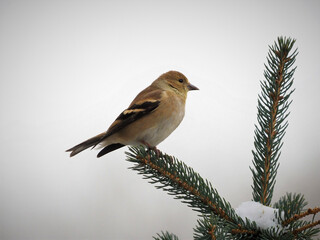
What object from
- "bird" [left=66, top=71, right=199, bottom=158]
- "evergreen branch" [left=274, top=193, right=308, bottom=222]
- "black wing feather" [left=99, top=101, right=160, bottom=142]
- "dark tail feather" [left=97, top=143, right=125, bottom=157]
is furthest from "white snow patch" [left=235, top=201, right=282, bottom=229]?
"dark tail feather" [left=97, top=143, right=125, bottom=157]

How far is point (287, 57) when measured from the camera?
1.54 m

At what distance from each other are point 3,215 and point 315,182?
262 inches

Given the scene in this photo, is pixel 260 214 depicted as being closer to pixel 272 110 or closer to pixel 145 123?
pixel 272 110

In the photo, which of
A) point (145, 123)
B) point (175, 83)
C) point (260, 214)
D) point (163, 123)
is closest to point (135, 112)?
point (145, 123)

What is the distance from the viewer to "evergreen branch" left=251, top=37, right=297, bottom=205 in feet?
4.90

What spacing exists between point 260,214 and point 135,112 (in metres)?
1.93

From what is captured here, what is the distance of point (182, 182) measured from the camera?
58.8 inches

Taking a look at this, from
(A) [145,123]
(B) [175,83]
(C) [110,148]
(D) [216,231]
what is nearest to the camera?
(D) [216,231]

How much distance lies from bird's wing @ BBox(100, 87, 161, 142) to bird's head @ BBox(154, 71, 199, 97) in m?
0.44

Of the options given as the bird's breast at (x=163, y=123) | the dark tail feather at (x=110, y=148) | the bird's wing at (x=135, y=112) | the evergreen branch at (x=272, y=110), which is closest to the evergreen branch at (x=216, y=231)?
the evergreen branch at (x=272, y=110)

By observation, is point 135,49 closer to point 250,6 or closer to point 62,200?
point 250,6

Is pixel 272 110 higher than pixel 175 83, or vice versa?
pixel 175 83

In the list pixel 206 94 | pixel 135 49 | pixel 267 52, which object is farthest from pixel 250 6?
pixel 267 52

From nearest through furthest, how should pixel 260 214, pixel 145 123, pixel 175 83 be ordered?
pixel 260 214 < pixel 145 123 < pixel 175 83
